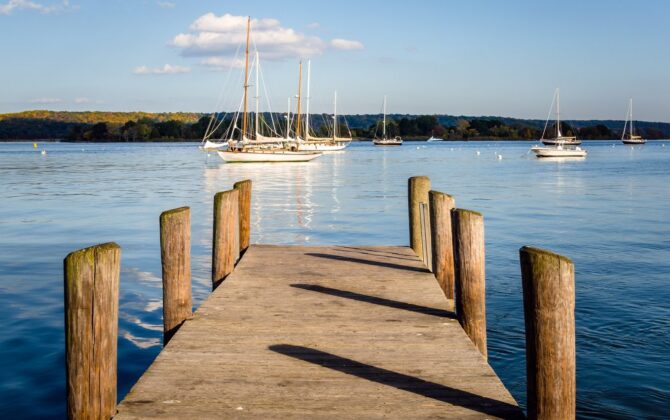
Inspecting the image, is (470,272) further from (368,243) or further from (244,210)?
(368,243)

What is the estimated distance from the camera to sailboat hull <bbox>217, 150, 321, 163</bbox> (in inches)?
2680

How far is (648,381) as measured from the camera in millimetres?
8266

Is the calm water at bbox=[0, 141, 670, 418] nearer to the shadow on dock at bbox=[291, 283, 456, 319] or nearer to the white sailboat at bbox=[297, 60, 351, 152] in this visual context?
the shadow on dock at bbox=[291, 283, 456, 319]

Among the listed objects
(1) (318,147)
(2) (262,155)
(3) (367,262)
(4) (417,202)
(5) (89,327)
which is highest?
(1) (318,147)

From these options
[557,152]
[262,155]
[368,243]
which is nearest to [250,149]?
[262,155]

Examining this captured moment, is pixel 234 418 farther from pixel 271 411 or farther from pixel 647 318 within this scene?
pixel 647 318

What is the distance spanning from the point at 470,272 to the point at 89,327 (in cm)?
361

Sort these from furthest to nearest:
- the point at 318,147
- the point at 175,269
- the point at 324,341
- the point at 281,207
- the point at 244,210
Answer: the point at 318,147 → the point at 281,207 → the point at 244,210 → the point at 175,269 → the point at 324,341

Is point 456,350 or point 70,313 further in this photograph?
point 456,350

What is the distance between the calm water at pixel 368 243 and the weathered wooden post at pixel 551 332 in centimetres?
369

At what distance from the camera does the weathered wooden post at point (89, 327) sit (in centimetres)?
428

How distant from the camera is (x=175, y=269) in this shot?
21.6 feet

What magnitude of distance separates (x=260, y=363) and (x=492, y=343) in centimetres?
530

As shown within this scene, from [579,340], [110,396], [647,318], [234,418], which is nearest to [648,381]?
[579,340]
